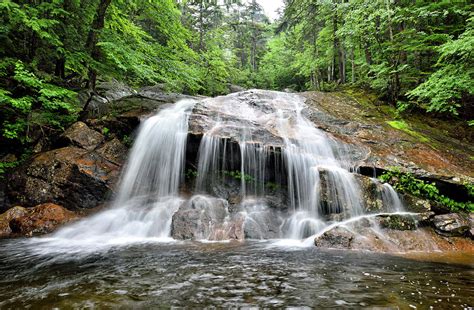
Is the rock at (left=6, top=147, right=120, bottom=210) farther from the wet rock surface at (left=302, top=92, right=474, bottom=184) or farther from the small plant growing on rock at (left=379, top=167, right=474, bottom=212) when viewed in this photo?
the small plant growing on rock at (left=379, top=167, right=474, bottom=212)

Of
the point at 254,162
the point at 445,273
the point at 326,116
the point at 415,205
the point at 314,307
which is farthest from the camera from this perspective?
the point at 326,116

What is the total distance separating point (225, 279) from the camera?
3439 mm

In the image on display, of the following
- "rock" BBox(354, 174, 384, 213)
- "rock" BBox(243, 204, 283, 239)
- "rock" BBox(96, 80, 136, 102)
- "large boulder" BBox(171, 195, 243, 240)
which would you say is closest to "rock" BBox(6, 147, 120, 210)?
"large boulder" BBox(171, 195, 243, 240)

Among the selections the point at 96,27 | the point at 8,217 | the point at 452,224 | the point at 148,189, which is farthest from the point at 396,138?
the point at 8,217

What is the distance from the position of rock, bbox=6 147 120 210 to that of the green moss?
914 cm

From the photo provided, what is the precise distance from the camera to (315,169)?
7434 millimetres

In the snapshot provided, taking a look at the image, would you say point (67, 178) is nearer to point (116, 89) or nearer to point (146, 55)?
point (146, 55)

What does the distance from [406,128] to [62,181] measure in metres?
10.7

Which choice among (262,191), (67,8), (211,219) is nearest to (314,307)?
(211,219)

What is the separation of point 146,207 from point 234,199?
242cm

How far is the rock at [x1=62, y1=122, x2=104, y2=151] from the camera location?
8719 mm

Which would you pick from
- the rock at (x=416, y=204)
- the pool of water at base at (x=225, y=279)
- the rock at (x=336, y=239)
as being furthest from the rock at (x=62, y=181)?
the rock at (x=416, y=204)

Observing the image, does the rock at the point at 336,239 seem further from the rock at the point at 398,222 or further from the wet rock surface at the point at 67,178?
the wet rock surface at the point at 67,178

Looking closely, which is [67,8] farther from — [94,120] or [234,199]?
[234,199]
